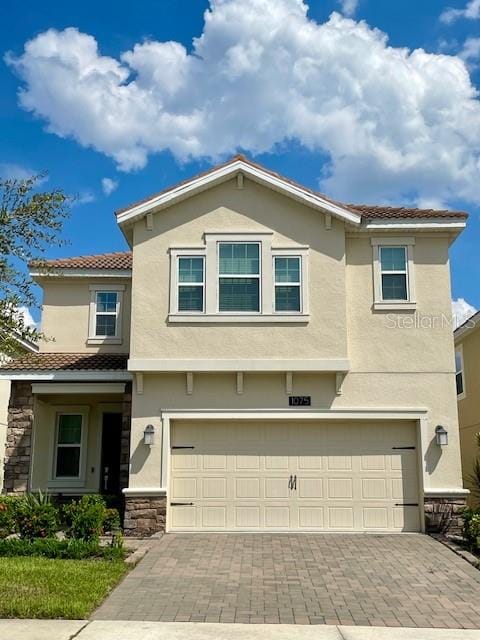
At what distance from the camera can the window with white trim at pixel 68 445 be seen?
17891 mm

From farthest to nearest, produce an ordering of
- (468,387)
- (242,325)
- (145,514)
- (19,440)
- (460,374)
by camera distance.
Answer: (460,374) < (468,387) < (19,440) < (242,325) < (145,514)

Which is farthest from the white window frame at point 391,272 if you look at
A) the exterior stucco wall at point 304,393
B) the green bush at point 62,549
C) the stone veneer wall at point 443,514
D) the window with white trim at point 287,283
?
the green bush at point 62,549

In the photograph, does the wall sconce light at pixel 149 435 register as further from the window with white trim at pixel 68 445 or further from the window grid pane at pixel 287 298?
the window with white trim at pixel 68 445

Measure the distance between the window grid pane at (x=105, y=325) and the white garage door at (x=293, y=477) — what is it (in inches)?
205

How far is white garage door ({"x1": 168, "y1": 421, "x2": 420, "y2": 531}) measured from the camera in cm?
1426

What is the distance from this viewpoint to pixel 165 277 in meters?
14.8

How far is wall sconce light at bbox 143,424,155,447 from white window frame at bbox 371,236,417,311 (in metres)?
5.58

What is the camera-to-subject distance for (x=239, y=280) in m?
14.8

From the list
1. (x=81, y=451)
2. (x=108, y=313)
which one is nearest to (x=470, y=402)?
(x=108, y=313)

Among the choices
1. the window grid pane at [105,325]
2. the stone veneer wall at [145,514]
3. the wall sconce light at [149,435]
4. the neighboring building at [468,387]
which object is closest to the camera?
the stone veneer wall at [145,514]

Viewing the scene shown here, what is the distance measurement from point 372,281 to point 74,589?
9287 millimetres

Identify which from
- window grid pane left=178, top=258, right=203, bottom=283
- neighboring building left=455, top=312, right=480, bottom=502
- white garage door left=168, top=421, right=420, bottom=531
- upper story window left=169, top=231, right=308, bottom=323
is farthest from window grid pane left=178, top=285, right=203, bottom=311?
neighboring building left=455, top=312, right=480, bottom=502

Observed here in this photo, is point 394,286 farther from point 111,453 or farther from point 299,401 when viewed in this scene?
point 111,453

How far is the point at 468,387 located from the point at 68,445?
38.4 ft
